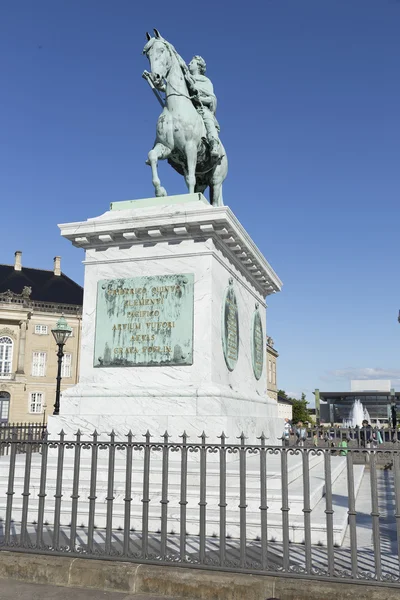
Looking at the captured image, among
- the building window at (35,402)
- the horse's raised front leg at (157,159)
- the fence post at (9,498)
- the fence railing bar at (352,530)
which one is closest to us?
the fence railing bar at (352,530)

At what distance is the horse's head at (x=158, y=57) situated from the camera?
973 centimetres

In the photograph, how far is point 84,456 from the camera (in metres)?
8.18

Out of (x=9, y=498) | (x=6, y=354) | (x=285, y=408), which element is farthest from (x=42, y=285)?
(x=9, y=498)

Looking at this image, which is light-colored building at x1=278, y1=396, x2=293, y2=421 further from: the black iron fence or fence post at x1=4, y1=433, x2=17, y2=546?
fence post at x1=4, y1=433, x2=17, y2=546

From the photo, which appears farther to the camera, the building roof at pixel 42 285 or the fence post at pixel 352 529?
the building roof at pixel 42 285

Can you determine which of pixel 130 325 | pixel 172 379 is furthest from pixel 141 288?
pixel 172 379

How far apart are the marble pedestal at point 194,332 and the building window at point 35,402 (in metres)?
48.8

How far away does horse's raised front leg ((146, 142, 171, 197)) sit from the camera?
31.9ft

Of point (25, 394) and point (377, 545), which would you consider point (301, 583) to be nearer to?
point (377, 545)

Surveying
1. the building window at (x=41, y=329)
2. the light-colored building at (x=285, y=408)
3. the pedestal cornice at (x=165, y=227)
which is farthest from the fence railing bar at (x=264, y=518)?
the light-colored building at (x=285, y=408)

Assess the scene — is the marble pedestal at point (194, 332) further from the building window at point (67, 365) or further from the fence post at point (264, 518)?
the building window at point (67, 365)

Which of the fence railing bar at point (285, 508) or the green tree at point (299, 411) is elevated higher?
the green tree at point (299, 411)

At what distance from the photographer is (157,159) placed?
980cm

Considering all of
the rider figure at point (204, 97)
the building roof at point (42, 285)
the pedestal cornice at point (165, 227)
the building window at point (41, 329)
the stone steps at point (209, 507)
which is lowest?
the stone steps at point (209, 507)
